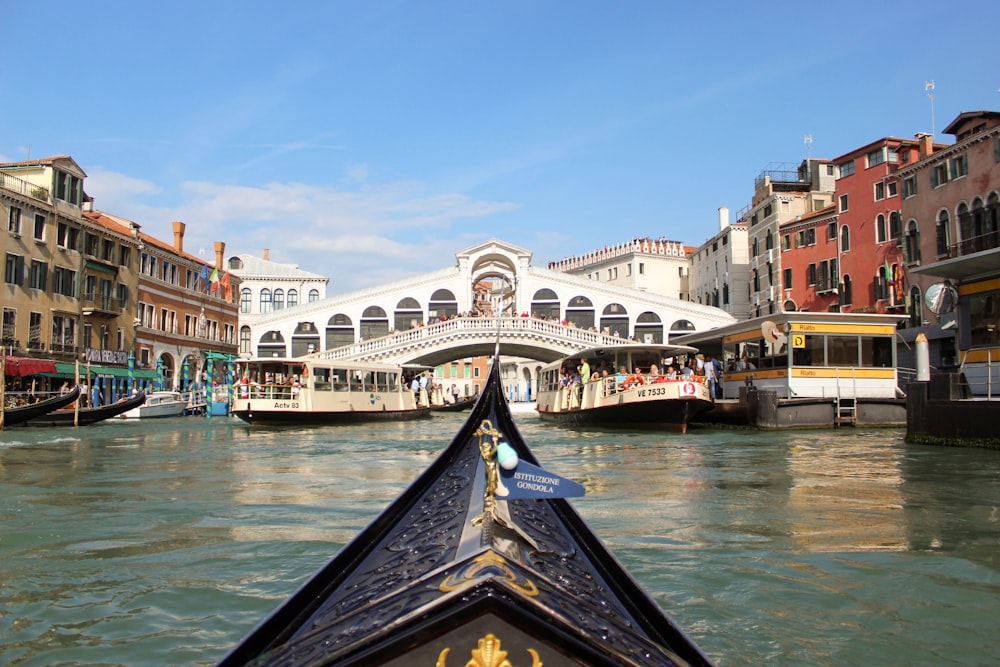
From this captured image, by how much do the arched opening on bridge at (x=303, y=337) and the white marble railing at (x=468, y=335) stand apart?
453 centimetres

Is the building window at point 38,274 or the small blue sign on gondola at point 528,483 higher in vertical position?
the building window at point 38,274

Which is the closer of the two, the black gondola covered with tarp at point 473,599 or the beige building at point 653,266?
the black gondola covered with tarp at point 473,599

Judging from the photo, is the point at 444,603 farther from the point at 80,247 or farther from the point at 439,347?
the point at 439,347

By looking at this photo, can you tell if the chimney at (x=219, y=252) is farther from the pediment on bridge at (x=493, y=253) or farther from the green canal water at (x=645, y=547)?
the green canal water at (x=645, y=547)

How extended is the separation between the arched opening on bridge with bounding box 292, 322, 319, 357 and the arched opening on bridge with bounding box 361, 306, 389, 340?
5.42ft

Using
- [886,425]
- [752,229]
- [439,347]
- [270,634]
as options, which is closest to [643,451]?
[886,425]

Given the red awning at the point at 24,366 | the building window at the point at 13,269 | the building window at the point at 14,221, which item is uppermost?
the building window at the point at 14,221

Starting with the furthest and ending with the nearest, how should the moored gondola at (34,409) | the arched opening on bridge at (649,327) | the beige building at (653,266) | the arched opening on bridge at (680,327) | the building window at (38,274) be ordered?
the beige building at (653,266) < the arched opening on bridge at (649,327) < the arched opening on bridge at (680,327) < the building window at (38,274) < the moored gondola at (34,409)

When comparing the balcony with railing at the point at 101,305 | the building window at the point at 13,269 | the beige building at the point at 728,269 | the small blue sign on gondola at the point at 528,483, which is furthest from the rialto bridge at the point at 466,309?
the small blue sign on gondola at the point at 528,483

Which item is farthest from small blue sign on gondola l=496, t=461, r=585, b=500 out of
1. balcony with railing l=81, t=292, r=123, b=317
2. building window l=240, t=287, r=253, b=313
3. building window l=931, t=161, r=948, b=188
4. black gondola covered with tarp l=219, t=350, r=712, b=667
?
building window l=240, t=287, r=253, b=313

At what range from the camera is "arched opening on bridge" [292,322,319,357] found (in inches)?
1153

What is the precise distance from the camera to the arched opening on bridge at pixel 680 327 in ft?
96.9

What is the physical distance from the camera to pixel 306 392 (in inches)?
581

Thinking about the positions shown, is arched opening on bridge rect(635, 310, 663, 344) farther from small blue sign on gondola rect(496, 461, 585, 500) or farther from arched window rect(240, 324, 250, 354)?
small blue sign on gondola rect(496, 461, 585, 500)
